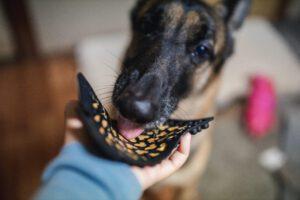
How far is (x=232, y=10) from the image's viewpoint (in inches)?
49.0

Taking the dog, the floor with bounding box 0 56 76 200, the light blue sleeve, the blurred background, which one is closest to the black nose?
the dog

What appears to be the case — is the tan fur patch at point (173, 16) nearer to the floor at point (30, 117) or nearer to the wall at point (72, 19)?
the floor at point (30, 117)

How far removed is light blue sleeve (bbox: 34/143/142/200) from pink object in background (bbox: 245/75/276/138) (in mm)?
1323

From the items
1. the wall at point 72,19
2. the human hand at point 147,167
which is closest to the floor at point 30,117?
the wall at point 72,19

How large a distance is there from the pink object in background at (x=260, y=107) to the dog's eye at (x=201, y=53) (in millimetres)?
880

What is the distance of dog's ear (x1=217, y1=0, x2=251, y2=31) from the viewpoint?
1234mm

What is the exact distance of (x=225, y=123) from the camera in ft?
6.77

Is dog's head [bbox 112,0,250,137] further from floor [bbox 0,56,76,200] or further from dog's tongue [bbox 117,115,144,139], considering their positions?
floor [bbox 0,56,76,200]

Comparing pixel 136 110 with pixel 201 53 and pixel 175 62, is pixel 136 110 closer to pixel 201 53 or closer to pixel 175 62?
pixel 175 62

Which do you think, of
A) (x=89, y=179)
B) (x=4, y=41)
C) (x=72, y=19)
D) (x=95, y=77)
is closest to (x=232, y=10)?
(x=89, y=179)

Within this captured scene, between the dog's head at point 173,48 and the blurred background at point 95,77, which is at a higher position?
the dog's head at point 173,48

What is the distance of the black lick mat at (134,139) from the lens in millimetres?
598

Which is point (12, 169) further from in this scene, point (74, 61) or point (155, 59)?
point (155, 59)

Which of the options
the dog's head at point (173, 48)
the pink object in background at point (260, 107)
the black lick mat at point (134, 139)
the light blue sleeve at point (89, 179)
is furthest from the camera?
the pink object in background at point (260, 107)
